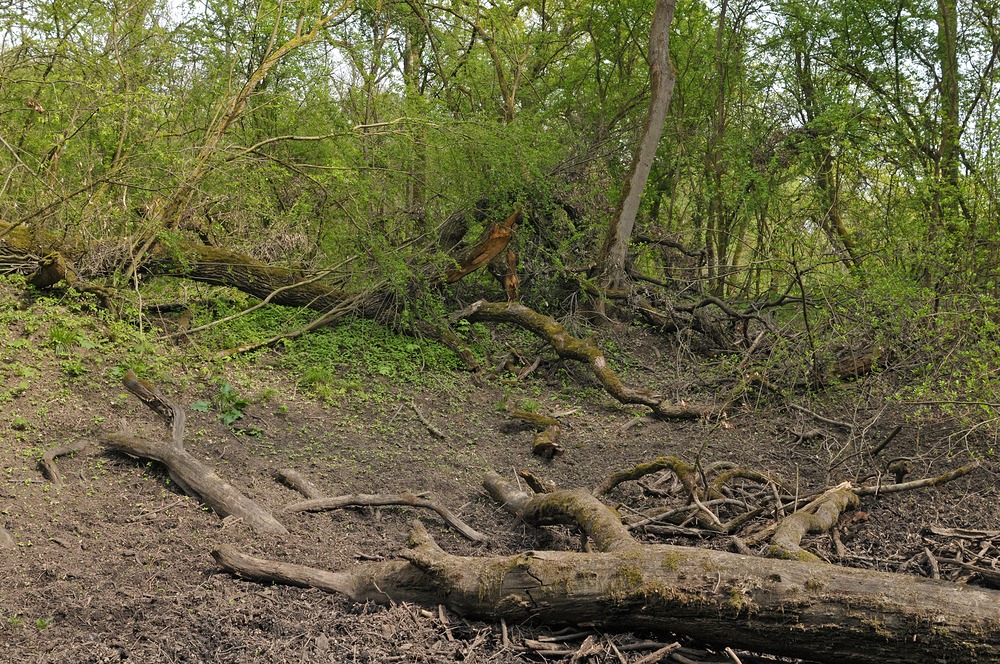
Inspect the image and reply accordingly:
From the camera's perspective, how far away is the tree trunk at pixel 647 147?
10469 millimetres

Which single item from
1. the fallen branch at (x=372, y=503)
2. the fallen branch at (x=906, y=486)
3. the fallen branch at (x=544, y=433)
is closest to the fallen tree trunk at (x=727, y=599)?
the fallen branch at (x=372, y=503)

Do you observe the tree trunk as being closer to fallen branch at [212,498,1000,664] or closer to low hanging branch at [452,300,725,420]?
low hanging branch at [452,300,725,420]

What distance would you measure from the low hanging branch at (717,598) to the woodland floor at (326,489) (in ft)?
0.44

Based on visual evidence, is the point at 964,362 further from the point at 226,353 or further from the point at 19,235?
the point at 19,235

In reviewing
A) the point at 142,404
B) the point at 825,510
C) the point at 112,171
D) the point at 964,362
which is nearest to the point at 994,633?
the point at 825,510

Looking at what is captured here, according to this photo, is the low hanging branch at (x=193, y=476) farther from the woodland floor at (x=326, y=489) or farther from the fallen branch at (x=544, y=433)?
the fallen branch at (x=544, y=433)

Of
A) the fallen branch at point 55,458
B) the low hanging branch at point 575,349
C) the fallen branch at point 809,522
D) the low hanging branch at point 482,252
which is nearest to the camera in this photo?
the fallen branch at point 809,522

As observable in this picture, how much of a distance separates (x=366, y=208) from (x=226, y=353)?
2615 millimetres

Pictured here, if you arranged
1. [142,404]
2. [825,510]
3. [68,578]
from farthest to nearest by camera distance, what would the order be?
[142,404], [825,510], [68,578]

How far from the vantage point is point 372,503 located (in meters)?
5.29

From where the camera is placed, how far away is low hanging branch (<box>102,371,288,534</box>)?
4.87 meters

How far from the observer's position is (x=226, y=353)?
7727 mm

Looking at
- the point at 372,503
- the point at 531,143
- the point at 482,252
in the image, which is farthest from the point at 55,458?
the point at 531,143

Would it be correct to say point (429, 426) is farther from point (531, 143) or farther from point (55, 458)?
point (531, 143)
